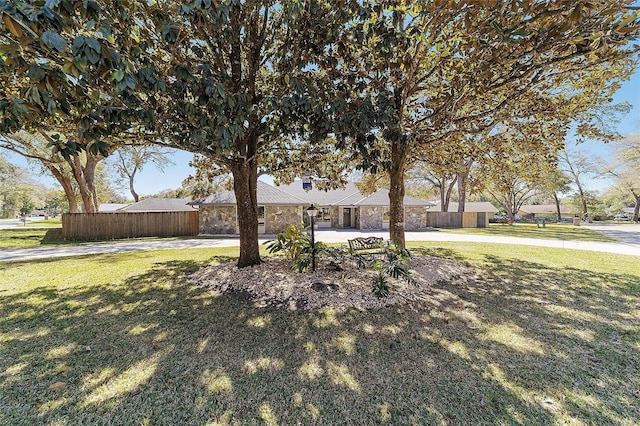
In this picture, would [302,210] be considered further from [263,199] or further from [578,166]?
[578,166]

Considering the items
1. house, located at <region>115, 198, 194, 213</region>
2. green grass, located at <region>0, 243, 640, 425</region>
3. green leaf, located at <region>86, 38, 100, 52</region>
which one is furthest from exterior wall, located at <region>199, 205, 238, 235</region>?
green leaf, located at <region>86, 38, 100, 52</region>

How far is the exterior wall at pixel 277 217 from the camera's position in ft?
58.8

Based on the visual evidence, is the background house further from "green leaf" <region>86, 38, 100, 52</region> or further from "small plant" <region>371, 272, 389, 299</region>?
"green leaf" <region>86, 38, 100, 52</region>

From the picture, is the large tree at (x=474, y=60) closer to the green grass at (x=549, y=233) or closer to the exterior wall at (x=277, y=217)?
the exterior wall at (x=277, y=217)

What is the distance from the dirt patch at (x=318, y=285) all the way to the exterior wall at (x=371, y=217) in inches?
548

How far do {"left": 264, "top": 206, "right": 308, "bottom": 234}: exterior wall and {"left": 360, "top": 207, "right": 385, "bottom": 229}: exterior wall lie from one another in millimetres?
5581

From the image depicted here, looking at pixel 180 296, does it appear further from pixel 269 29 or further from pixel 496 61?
pixel 496 61

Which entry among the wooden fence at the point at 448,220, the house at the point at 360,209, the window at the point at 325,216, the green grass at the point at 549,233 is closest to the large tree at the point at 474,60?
the green grass at the point at 549,233

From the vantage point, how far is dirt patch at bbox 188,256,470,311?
15.6 feet

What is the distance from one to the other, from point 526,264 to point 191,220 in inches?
666

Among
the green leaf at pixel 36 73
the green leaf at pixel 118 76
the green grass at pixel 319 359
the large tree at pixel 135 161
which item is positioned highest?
the large tree at pixel 135 161

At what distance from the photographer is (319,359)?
3.08 m

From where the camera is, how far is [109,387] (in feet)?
8.50

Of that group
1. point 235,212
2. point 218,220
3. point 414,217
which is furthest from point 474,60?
point 414,217
